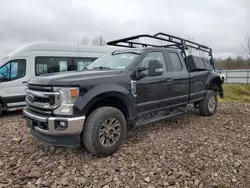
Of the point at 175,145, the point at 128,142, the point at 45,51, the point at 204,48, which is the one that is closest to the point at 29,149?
the point at 128,142

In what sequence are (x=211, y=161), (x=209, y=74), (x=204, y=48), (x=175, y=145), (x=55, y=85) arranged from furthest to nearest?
(x=204, y=48)
(x=209, y=74)
(x=175, y=145)
(x=211, y=161)
(x=55, y=85)

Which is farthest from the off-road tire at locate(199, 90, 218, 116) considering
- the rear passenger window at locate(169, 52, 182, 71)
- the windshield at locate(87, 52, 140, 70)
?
the windshield at locate(87, 52, 140, 70)

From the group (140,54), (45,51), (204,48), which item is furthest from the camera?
(45,51)

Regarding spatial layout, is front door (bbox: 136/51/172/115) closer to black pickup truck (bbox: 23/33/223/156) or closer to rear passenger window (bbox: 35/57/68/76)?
black pickup truck (bbox: 23/33/223/156)

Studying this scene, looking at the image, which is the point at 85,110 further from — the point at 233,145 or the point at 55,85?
the point at 233,145

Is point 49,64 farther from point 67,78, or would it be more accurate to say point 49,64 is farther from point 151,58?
point 67,78

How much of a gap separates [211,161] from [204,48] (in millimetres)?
4425

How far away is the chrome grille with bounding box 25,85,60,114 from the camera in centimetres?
320

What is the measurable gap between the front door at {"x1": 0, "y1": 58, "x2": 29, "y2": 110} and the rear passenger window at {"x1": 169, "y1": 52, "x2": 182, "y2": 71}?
5131 millimetres

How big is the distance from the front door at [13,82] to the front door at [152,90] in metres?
4.90

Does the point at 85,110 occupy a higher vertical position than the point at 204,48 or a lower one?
lower

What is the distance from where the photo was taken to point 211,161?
11.3 feet

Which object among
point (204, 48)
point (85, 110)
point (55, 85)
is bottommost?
point (85, 110)

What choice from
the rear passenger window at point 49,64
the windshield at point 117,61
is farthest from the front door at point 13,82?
the windshield at point 117,61
